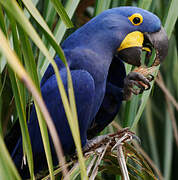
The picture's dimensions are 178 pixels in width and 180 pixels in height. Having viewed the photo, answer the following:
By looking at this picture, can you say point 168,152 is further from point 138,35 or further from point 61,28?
point 61,28

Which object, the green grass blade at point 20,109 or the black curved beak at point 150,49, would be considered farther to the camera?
the black curved beak at point 150,49

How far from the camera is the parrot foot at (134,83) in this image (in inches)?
39.9

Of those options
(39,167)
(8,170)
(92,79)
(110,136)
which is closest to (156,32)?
(92,79)

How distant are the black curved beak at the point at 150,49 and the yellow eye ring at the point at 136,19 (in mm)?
43

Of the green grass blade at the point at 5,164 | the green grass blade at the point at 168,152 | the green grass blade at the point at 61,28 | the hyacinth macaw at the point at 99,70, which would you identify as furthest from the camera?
the green grass blade at the point at 168,152

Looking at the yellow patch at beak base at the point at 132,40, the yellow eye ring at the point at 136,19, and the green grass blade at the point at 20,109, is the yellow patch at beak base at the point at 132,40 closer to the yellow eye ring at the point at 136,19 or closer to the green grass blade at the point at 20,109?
the yellow eye ring at the point at 136,19

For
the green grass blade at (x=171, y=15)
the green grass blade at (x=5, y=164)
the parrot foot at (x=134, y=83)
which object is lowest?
the parrot foot at (x=134, y=83)

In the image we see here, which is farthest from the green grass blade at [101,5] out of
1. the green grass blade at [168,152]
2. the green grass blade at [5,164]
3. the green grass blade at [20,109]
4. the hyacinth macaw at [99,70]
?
the green grass blade at [168,152]

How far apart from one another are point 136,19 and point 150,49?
0.10m

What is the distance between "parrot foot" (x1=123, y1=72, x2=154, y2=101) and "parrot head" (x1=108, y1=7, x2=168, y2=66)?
2.4 inches

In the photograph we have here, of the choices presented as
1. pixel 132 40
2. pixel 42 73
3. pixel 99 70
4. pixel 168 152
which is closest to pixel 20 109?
pixel 42 73

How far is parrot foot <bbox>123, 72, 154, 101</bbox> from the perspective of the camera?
1.01 m

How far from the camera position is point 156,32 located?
1080 millimetres

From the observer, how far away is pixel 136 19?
110cm
